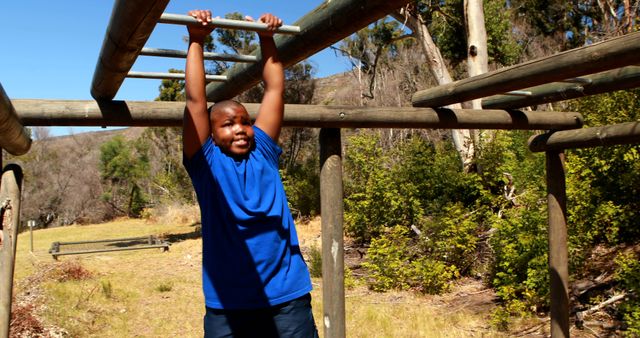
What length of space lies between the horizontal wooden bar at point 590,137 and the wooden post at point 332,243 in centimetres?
180

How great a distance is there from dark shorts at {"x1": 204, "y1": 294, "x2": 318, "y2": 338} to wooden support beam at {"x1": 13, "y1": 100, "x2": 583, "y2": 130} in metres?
1.11

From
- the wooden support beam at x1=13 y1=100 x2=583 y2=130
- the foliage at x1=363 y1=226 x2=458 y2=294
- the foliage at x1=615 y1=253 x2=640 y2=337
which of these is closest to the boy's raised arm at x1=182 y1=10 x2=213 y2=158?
the wooden support beam at x1=13 y1=100 x2=583 y2=130

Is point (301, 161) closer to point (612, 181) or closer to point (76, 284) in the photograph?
point (76, 284)

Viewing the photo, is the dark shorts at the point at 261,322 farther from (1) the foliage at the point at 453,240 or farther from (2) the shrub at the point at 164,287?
(2) the shrub at the point at 164,287

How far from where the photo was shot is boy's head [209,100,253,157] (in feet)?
6.22

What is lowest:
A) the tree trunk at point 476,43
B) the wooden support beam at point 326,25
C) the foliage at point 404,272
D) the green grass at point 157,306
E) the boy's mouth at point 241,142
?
the green grass at point 157,306

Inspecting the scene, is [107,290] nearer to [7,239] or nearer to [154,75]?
[7,239]

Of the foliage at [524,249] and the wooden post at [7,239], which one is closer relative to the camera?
the wooden post at [7,239]

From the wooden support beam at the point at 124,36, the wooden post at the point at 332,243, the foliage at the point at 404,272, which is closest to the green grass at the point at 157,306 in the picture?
the foliage at the point at 404,272

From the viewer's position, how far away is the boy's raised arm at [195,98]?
1803 mm

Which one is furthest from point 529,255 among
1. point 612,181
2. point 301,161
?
point 301,161

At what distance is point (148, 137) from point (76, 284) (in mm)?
18410

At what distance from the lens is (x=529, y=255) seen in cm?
622

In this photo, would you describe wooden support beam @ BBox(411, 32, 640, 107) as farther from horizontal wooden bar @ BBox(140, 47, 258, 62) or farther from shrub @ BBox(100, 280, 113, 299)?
shrub @ BBox(100, 280, 113, 299)
